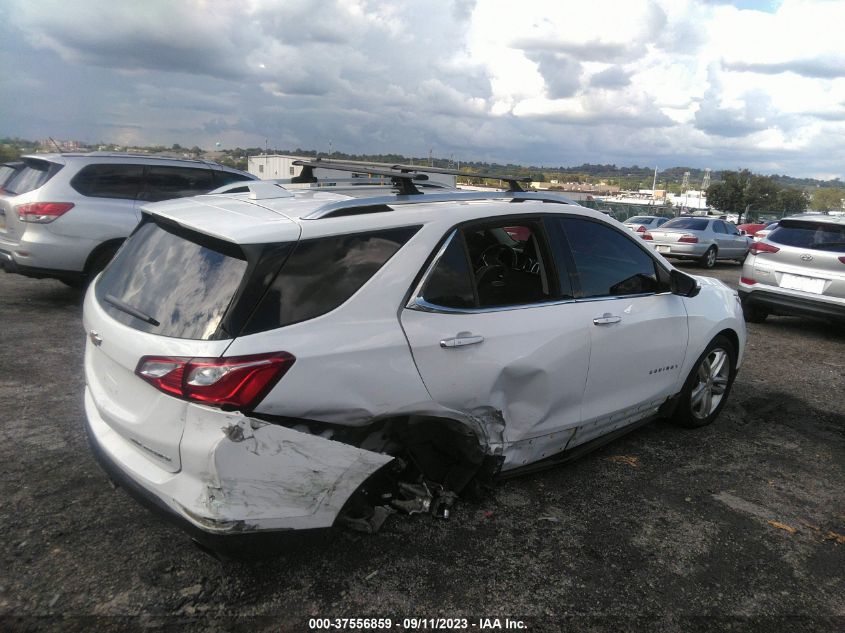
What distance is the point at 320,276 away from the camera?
2516 mm

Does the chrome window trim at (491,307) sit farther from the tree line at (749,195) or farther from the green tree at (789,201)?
the green tree at (789,201)

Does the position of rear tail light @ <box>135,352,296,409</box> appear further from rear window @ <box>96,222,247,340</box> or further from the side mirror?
the side mirror

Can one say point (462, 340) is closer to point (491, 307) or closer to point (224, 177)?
point (491, 307)

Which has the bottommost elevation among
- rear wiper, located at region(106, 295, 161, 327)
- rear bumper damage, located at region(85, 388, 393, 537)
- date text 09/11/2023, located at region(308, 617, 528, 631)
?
date text 09/11/2023, located at region(308, 617, 528, 631)

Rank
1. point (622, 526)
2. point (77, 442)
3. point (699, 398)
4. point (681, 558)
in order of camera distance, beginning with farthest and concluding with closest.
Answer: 1. point (699, 398)
2. point (77, 442)
3. point (622, 526)
4. point (681, 558)

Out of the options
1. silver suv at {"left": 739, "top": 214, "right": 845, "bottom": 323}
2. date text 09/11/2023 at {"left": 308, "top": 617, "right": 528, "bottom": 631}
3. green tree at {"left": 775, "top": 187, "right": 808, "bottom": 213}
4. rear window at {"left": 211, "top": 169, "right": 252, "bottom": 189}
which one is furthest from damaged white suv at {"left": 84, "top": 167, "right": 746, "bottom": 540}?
green tree at {"left": 775, "top": 187, "right": 808, "bottom": 213}

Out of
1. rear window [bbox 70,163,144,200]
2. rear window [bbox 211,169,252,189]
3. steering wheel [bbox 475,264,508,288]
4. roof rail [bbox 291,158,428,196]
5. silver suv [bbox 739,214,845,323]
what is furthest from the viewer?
rear window [bbox 211,169,252,189]

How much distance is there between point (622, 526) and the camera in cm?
329

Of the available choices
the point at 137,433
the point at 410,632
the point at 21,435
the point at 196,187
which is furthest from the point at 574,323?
the point at 196,187

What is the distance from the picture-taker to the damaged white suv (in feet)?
7.53

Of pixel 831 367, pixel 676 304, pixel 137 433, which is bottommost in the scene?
pixel 831 367

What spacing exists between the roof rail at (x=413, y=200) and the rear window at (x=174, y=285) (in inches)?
16.0

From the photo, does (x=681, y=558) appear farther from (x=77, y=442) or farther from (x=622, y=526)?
(x=77, y=442)

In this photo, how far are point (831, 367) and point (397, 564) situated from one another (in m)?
6.20
